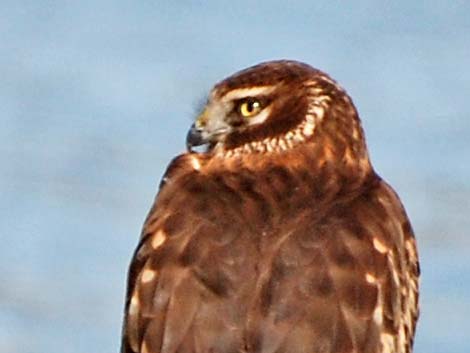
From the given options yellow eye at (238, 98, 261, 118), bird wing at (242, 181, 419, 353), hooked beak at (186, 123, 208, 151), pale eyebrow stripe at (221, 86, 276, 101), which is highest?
pale eyebrow stripe at (221, 86, 276, 101)

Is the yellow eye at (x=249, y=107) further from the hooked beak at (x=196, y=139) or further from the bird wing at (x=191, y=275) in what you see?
the bird wing at (x=191, y=275)

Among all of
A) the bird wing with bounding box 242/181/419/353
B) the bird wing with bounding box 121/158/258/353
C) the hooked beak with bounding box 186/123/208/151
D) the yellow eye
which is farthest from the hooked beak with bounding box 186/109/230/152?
the bird wing with bounding box 242/181/419/353

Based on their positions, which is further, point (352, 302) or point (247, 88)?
point (247, 88)

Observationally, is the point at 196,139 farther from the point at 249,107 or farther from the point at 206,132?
the point at 249,107

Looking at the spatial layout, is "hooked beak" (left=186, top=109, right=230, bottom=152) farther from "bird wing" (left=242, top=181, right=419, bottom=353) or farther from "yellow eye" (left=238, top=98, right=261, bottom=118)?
"bird wing" (left=242, top=181, right=419, bottom=353)

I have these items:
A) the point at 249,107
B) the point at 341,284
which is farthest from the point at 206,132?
the point at 341,284

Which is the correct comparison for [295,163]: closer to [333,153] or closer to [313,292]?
[333,153]

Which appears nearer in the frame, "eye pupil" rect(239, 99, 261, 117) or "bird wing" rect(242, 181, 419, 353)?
"bird wing" rect(242, 181, 419, 353)

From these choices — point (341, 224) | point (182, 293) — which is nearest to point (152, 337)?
point (182, 293)
